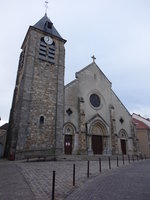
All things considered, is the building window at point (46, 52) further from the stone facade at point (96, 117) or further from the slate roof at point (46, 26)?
the stone facade at point (96, 117)

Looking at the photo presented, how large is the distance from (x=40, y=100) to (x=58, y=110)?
82.4 inches

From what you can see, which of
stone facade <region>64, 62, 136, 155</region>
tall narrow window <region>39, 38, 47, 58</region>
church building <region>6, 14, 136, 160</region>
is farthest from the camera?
tall narrow window <region>39, 38, 47, 58</region>

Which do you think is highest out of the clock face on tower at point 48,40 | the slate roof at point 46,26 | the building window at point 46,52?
the slate roof at point 46,26

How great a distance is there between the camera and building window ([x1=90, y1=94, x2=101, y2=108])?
20.7 m

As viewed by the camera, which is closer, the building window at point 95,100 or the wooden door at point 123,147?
the building window at point 95,100

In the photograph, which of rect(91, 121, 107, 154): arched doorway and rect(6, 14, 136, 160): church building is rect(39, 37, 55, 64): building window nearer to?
rect(6, 14, 136, 160): church building

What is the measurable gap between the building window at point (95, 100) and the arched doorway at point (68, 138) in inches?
183

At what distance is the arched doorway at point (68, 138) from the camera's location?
17141 millimetres

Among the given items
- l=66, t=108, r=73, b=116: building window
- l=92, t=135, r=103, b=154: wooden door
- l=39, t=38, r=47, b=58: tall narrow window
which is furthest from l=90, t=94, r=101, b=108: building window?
l=39, t=38, r=47, b=58: tall narrow window

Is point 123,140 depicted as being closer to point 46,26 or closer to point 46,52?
point 46,52

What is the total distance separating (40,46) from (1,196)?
54.3 ft

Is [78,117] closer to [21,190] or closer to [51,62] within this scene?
[51,62]

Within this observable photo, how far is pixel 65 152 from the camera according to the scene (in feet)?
55.7

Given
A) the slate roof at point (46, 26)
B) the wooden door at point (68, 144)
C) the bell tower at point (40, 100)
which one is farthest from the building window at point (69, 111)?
the slate roof at point (46, 26)
